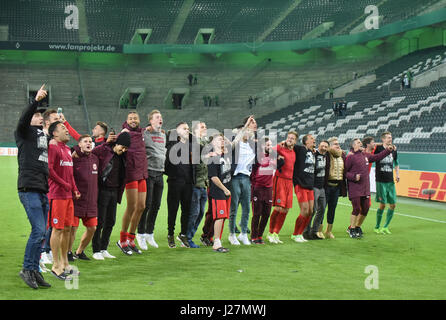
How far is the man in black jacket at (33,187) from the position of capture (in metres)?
6.70

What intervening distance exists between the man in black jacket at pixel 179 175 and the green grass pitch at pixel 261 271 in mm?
525

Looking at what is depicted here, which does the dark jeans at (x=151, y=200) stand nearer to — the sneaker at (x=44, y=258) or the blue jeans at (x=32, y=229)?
the sneaker at (x=44, y=258)

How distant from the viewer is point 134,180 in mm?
9164

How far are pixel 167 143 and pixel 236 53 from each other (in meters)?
46.0

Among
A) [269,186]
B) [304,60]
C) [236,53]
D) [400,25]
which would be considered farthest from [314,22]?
[269,186]

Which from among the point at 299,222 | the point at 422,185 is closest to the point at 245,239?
the point at 299,222

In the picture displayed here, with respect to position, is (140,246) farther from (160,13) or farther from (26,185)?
(160,13)

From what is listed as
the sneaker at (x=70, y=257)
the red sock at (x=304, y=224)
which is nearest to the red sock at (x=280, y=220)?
the red sock at (x=304, y=224)

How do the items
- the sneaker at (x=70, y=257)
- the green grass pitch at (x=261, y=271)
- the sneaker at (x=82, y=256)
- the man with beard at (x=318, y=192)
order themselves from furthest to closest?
1. the man with beard at (x=318, y=192)
2. the sneaker at (x=82, y=256)
3. the sneaker at (x=70, y=257)
4. the green grass pitch at (x=261, y=271)

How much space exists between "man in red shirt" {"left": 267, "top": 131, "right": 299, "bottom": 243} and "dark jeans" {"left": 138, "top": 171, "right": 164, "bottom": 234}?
7.20 ft

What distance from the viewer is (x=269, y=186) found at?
10492 mm

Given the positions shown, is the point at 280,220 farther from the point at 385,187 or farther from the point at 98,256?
the point at 98,256

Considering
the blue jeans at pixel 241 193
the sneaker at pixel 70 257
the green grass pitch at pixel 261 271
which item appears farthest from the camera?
the blue jeans at pixel 241 193

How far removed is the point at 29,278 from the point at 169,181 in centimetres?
371
